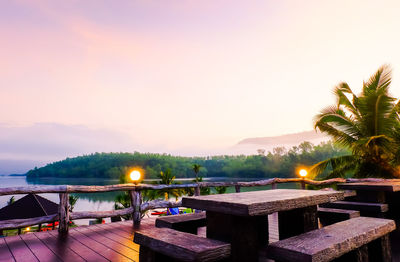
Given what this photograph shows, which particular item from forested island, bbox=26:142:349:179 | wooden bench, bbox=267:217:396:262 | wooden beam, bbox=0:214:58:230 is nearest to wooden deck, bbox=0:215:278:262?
wooden beam, bbox=0:214:58:230

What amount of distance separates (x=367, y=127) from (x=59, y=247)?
11.3 metres

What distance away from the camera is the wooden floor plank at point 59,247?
296 cm

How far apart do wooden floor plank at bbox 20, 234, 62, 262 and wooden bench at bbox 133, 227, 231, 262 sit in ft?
6.67

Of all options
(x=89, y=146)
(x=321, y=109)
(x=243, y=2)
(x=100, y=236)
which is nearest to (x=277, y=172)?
(x=321, y=109)

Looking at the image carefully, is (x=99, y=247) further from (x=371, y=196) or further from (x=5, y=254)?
(x=371, y=196)

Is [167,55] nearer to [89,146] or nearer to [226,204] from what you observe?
[226,204]

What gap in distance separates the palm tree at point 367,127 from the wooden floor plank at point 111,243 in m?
8.97

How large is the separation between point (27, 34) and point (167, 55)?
255 inches

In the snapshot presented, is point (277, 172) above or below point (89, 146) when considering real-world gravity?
below

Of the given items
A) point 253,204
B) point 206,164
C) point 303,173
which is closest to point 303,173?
point 303,173

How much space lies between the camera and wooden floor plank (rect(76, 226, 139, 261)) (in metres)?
3.05

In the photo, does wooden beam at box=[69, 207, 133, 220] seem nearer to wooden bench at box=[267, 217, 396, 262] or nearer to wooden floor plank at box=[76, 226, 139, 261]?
wooden floor plank at box=[76, 226, 139, 261]

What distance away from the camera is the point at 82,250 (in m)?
3.27

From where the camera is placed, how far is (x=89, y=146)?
118 metres
